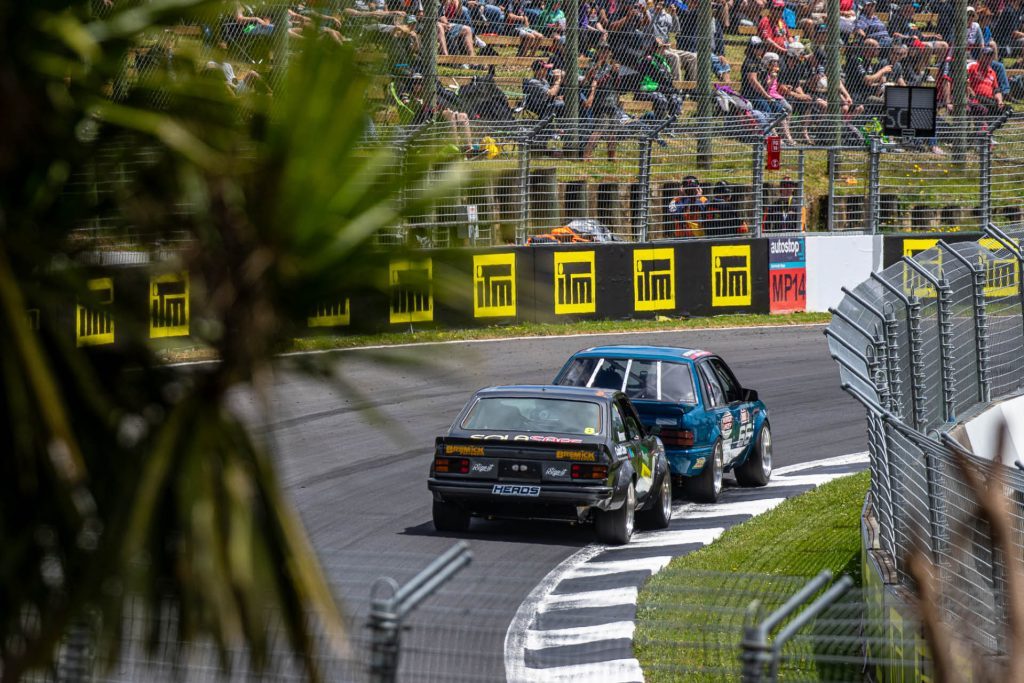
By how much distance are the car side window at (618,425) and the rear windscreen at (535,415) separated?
0.43ft

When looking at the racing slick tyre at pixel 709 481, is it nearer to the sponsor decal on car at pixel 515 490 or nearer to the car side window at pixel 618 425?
the car side window at pixel 618 425

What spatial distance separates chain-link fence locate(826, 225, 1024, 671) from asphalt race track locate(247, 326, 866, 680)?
2039mm

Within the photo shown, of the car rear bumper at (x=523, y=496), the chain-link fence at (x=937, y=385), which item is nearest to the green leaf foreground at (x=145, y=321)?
the chain-link fence at (x=937, y=385)

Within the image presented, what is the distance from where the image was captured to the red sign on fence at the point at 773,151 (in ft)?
76.5

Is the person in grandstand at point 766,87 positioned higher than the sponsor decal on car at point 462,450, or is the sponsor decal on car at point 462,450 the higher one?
the person in grandstand at point 766,87

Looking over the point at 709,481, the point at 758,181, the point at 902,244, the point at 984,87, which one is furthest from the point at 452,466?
the point at 984,87

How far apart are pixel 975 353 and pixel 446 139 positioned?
32.0 ft

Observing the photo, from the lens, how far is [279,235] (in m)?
1.92

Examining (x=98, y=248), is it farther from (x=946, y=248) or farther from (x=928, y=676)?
(x=946, y=248)

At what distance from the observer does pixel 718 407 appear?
1277 cm

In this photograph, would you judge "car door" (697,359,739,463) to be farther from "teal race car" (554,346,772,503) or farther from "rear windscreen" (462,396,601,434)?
"rear windscreen" (462,396,601,434)

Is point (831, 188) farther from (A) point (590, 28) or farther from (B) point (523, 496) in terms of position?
(B) point (523, 496)

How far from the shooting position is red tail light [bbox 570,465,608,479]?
10.4 m

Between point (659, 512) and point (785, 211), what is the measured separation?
42.5 feet
